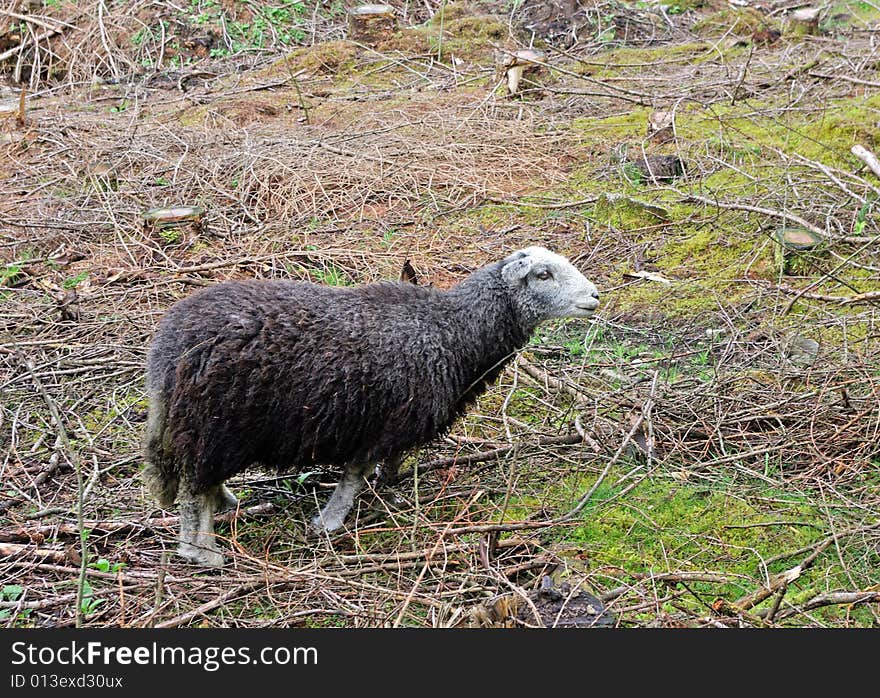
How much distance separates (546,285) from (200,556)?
2439mm

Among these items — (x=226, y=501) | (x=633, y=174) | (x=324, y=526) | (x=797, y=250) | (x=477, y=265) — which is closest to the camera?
(x=324, y=526)

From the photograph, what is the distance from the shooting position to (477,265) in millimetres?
8188

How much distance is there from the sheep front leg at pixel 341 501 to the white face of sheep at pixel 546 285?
4.49 feet

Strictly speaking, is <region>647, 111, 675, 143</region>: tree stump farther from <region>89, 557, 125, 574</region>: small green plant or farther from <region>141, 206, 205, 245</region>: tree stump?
<region>89, 557, 125, 574</region>: small green plant

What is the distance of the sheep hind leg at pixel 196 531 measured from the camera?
471cm

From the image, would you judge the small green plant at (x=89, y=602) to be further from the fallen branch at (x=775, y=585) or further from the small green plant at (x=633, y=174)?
the small green plant at (x=633, y=174)

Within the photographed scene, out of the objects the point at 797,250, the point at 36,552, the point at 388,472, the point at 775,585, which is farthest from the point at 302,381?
the point at 797,250

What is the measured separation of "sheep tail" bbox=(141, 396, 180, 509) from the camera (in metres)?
4.70

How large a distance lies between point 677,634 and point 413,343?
2.03 metres

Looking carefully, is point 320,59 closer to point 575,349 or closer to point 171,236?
point 171,236

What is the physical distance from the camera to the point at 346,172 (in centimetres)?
970

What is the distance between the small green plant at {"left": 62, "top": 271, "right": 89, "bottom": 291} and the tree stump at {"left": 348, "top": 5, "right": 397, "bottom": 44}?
7.41 metres

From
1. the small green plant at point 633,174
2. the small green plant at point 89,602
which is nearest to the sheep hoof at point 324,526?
the small green plant at point 89,602

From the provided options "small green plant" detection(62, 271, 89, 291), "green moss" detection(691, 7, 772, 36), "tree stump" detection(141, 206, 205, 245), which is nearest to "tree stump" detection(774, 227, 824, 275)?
"tree stump" detection(141, 206, 205, 245)
